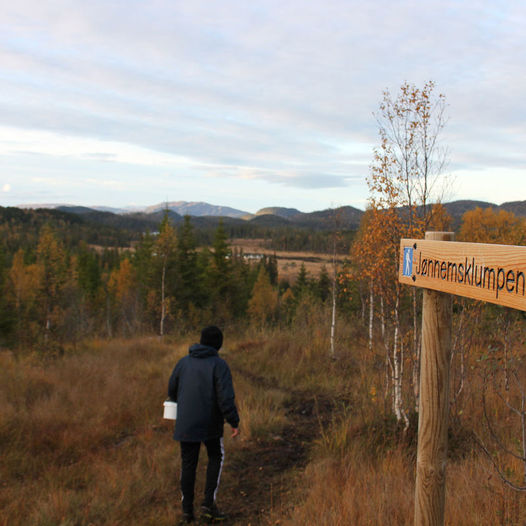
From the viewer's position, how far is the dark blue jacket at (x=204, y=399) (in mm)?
3768

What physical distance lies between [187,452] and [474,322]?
3742 mm

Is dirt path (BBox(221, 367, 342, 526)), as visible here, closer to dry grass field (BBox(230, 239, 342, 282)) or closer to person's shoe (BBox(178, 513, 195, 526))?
person's shoe (BBox(178, 513, 195, 526))

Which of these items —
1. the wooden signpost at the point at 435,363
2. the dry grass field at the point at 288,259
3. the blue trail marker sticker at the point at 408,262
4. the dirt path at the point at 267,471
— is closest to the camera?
the wooden signpost at the point at 435,363

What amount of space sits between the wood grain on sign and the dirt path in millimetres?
2777

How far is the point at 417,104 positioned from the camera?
511cm

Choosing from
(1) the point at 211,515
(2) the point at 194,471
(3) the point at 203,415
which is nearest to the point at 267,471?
(1) the point at 211,515

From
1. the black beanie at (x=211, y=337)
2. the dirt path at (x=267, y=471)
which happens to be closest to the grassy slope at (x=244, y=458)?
the dirt path at (x=267, y=471)

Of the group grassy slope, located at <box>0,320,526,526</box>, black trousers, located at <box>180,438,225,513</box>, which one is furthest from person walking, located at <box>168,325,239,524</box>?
grassy slope, located at <box>0,320,526,526</box>

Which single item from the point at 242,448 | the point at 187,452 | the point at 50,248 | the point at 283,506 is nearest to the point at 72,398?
the point at 242,448

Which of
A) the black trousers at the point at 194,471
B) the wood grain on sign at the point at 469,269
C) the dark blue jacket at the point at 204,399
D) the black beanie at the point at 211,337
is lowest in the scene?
the black trousers at the point at 194,471

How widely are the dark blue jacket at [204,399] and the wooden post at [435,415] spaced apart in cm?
210

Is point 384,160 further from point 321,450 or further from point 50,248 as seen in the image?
point 50,248

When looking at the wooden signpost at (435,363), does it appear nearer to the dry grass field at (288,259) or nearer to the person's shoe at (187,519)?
the person's shoe at (187,519)

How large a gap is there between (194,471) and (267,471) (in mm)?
1279
